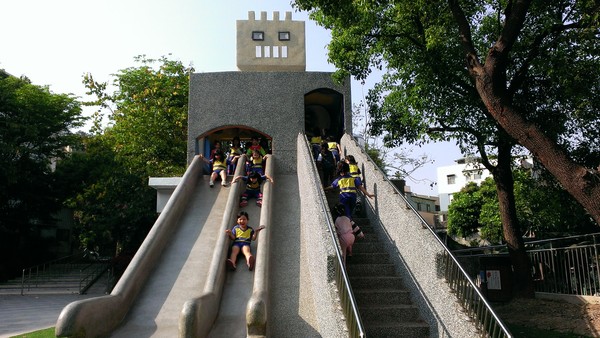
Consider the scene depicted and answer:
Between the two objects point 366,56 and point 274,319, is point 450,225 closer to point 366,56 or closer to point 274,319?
point 366,56

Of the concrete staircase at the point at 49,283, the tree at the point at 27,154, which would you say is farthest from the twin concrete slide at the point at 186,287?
the tree at the point at 27,154

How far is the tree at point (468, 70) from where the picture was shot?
35.6ft

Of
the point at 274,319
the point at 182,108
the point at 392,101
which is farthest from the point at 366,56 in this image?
the point at 182,108

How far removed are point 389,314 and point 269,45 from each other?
13.2 m

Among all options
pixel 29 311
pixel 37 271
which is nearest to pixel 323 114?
pixel 29 311

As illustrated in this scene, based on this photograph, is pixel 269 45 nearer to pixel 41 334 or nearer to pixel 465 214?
pixel 41 334

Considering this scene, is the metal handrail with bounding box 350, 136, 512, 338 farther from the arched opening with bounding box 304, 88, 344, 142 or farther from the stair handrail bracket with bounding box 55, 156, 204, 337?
the arched opening with bounding box 304, 88, 344, 142

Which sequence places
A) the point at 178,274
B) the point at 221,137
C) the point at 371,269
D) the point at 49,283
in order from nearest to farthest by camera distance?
the point at 371,269 < the point at 178,274 < the point at 221,137 < the point at 49,283

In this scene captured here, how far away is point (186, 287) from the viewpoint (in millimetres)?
8500

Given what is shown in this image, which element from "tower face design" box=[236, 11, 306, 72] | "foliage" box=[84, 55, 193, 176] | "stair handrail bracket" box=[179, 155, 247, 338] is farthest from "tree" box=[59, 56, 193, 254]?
"stair handrail bracket" box=[179, 155, 247, 338]

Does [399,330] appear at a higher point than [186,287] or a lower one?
lower

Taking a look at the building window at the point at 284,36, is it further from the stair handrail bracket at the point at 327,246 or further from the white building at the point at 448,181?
the white building at the point at 448,181

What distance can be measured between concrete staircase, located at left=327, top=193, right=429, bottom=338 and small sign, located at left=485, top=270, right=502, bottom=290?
6154 millimetres

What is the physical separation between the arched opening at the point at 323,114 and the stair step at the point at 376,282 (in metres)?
9.05
